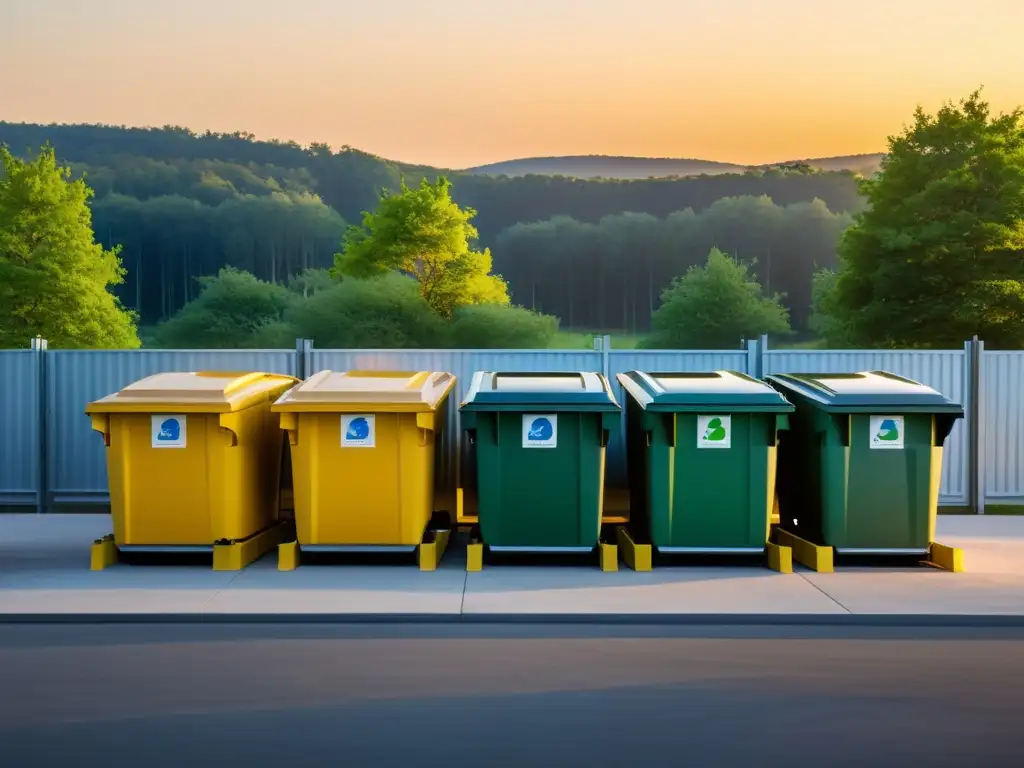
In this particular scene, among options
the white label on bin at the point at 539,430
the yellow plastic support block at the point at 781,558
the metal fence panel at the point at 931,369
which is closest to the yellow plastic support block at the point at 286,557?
the white label on bin at the point at 539,430

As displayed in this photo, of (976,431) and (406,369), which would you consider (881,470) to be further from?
(406,369)

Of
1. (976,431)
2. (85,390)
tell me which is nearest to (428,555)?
(85,390)

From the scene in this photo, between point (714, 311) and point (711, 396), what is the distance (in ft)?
268

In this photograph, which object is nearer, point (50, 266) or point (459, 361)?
point (459, 361)

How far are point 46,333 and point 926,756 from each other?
163ft

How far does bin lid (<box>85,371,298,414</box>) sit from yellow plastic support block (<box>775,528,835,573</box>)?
4.30 meters

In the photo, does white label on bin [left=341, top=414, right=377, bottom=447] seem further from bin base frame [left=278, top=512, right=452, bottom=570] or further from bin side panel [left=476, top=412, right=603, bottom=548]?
bin side panel [left=476, top=412, right=603, bottom=548]

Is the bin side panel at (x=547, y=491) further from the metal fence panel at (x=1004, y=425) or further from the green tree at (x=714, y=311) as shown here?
the green tree at (x=714, y=311)

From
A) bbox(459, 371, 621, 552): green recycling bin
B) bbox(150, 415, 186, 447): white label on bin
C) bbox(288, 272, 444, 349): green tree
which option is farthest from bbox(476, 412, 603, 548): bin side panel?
bbox(288, 272, 444, 349): green tree

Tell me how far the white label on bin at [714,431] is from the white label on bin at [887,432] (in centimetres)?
109

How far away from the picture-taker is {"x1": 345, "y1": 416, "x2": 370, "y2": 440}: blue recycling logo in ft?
29.8

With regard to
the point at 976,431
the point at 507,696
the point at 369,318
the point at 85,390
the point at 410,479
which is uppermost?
the point at 369,318

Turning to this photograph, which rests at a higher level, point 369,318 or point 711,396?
point 369,318

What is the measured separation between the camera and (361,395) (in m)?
9.12
